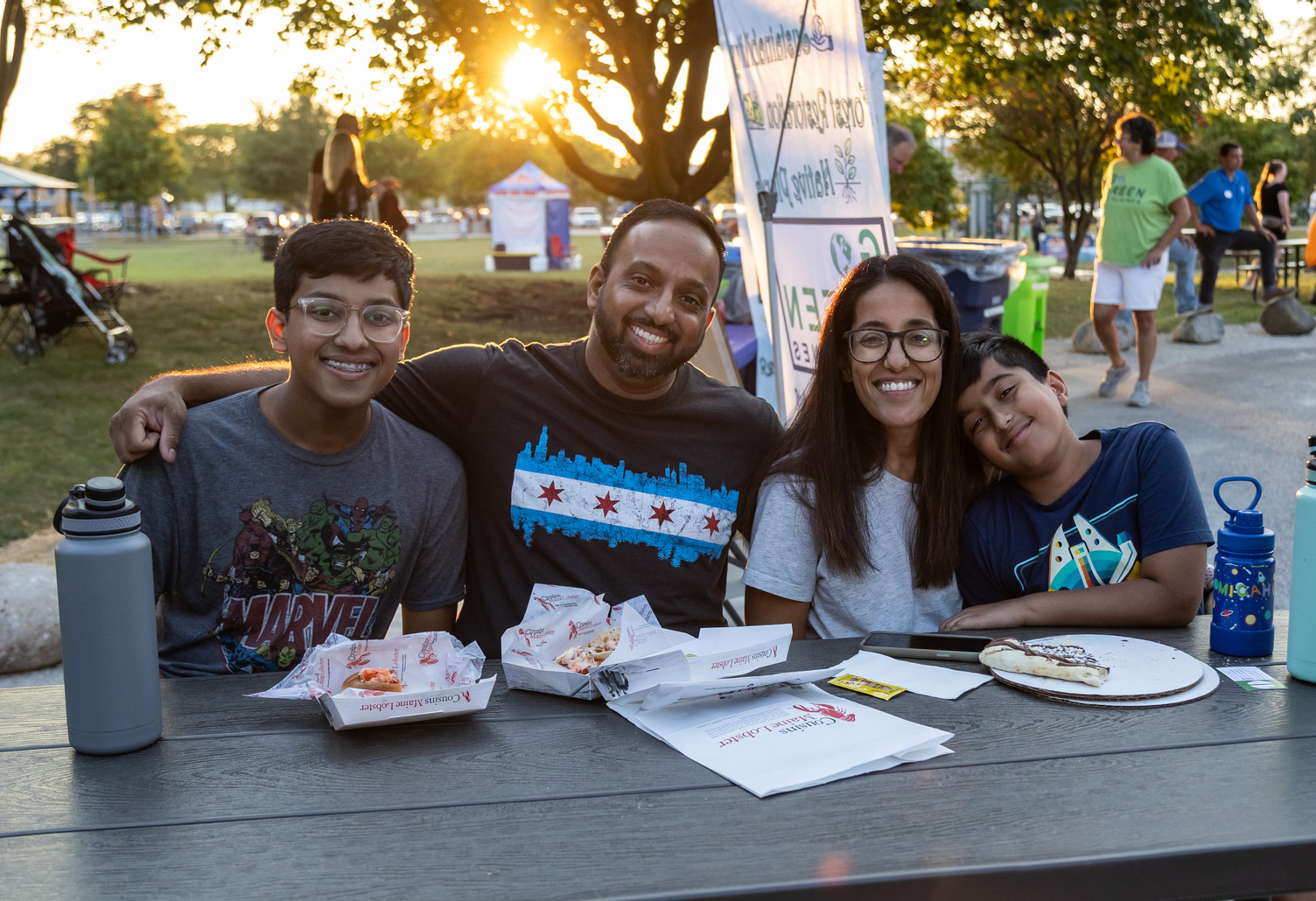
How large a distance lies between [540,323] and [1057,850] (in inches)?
518

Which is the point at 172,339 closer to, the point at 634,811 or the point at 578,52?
the point at 578,52

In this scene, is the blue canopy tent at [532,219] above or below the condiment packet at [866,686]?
above

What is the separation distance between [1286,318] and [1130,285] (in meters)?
5.20

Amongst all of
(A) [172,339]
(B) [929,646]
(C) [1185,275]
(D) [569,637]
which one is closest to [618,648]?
(D) [569,637]

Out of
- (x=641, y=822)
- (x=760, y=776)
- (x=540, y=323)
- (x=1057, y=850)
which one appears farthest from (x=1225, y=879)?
(x=540, y=323)

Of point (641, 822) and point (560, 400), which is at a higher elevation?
point (560, 400)

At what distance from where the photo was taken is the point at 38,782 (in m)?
1.50

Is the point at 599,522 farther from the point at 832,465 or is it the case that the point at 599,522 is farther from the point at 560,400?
the point at 832,465

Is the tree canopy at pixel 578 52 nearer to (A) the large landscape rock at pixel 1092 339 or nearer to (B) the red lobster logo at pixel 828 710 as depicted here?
(A) the large landscape rock at pixel 1092 339

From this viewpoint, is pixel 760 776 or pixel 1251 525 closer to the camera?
pixel 760 776

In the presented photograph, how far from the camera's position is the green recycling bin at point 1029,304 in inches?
282

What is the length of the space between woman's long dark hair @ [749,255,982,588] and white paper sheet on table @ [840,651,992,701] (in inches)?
16.7

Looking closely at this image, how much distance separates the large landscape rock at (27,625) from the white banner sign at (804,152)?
2.99 meters

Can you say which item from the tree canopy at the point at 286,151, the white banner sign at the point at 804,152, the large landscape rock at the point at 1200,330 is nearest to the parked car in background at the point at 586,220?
the tree canopy at the point at 286,151
